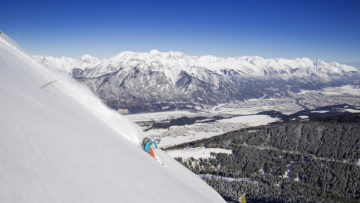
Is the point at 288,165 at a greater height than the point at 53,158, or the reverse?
the point at 53,158

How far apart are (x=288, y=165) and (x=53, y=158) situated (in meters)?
79.2

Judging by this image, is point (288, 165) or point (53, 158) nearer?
point (53, 158)

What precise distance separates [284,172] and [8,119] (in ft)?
239

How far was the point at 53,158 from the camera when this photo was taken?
111 inches

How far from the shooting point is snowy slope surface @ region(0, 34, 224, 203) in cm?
216

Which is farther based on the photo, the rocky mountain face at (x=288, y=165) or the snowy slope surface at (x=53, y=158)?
the rocky mountain face at (x=288, y=165)

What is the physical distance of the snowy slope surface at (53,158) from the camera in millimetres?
2162

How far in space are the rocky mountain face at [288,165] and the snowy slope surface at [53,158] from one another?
43.1 meters

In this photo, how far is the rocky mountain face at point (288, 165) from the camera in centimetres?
4916

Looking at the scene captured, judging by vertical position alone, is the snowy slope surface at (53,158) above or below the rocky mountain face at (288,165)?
above

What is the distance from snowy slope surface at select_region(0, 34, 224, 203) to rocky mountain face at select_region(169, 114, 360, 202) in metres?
43.1

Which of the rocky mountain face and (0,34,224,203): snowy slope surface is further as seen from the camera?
the rocky mountain face

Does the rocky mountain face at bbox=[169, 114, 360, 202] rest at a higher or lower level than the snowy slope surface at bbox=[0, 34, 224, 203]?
lower

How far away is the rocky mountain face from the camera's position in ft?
161
